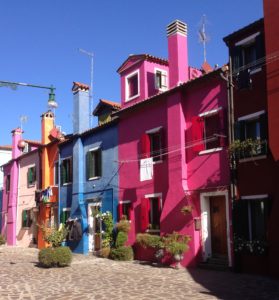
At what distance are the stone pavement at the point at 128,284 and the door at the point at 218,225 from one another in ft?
4.25

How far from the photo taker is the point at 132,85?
2142 centimetres

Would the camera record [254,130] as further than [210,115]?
No

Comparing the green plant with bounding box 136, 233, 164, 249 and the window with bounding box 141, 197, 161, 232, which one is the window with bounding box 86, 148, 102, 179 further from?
the green plant with bounding box 136, 233, 164, 249

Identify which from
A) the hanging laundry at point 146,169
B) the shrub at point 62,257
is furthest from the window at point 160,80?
the shrub at point 62,257

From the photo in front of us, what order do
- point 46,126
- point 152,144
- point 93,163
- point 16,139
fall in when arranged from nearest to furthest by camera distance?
point 152,144 → point 93,163 → point 46,126 → point 16,139

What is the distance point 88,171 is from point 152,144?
18.1 feet

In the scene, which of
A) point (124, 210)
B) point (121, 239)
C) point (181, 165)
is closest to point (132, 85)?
point (124, 210)

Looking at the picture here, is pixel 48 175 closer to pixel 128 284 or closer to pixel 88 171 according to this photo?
pixel 88 171

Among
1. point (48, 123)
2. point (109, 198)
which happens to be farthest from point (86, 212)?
point (48, 123)

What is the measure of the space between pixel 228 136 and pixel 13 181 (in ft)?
70.7

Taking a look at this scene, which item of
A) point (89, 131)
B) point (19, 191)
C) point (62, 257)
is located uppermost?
point (89, 131)

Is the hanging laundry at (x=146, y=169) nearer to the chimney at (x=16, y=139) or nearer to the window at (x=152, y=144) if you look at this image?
the window at (x=152, y=144)

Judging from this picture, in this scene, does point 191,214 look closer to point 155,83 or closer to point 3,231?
point 155,83

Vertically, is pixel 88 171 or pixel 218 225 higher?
pixel 88 171
